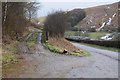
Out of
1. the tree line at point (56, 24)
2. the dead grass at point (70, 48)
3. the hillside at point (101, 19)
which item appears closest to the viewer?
the dead grass at point (70, 48)

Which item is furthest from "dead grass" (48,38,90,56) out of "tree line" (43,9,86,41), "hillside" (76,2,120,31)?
"hillside" (76,2,120,31)

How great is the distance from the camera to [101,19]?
5123 inches

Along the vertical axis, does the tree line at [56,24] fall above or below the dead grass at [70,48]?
above

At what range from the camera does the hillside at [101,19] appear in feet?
380

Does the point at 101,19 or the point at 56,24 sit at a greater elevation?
the point at 101,19

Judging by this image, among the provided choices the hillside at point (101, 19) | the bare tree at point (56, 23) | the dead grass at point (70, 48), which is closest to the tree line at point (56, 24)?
the bare tree at point (56, 23)

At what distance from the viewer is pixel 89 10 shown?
518ft

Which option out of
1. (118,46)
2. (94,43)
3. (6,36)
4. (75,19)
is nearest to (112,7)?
(75,19)

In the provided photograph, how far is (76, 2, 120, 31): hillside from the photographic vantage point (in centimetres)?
11579

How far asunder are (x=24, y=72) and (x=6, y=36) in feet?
62.3

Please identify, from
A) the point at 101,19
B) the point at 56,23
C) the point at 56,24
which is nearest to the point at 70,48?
the point at 56,24

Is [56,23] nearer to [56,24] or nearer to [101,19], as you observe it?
[56,24]

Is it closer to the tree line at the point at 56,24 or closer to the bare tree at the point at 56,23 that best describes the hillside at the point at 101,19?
the tree line at the point at 56,24

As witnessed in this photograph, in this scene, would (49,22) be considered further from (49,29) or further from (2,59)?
(2,59)
